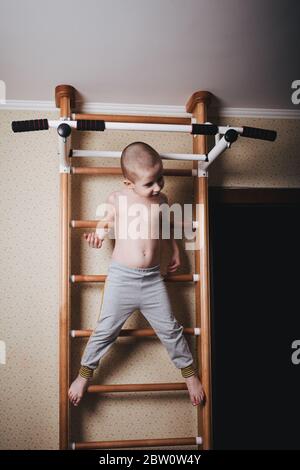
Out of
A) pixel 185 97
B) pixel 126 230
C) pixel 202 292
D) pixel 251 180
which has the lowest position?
pixel 202 292

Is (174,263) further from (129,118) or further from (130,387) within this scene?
(129,118)

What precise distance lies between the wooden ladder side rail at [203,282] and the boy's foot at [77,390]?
489mm

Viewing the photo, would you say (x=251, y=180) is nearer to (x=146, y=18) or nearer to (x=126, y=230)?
(x=126, y=230)

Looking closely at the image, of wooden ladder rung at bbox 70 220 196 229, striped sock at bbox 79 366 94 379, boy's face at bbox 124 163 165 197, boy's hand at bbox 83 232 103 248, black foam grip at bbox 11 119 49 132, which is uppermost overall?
black foam grip at bbox 11 119 49 132

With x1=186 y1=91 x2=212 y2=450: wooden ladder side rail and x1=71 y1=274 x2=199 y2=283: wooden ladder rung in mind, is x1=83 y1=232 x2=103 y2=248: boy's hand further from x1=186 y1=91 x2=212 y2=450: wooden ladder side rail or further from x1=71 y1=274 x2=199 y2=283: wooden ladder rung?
x1=186 y1=91 x2=212 y2=450: wooden ladder side rail

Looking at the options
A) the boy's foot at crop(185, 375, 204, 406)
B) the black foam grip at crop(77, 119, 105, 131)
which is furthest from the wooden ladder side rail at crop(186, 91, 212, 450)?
the black foam grip at crop(77, 119, 105, 131)

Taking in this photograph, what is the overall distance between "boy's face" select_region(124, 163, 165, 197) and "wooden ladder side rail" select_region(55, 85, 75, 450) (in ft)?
1.06

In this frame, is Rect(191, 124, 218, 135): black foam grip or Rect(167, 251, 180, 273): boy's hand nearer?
Rect(191, 124, 218, 135): black foam grip

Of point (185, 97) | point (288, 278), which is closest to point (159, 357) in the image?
point (288, 278)

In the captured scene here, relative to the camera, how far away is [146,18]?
133 centimetres

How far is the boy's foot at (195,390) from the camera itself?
1.61 meters

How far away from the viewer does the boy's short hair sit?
4.78ft

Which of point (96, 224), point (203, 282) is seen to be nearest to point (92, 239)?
point (96, 224)

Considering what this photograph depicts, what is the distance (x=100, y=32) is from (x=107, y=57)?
0.15m
